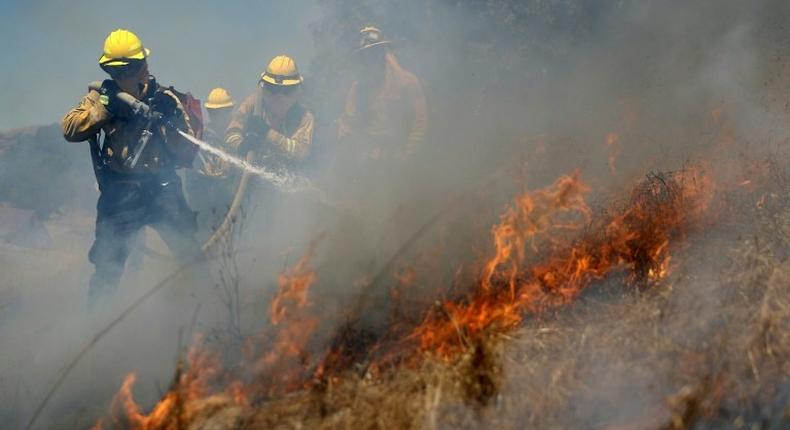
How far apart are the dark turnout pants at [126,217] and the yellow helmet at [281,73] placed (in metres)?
1.89

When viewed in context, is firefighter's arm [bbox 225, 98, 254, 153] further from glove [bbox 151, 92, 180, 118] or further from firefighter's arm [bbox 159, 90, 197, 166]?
glove [bbox 151, 92, 180, 118]

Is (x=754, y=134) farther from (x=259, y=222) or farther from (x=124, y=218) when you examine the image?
(x=124, y=218)

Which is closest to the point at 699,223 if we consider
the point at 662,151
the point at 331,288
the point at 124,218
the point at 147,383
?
the point at 662,151

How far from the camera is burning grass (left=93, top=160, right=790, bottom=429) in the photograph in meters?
2.86

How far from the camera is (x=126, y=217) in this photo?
15.8ft

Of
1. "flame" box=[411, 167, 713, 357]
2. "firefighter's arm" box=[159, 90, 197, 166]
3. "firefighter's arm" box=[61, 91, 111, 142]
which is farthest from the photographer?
"firefighter's arm" box=[159, 90, 197, 166]

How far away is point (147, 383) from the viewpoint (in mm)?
3992

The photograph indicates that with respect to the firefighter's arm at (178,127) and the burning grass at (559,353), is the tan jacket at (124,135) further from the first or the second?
the burning grass at (559,353)

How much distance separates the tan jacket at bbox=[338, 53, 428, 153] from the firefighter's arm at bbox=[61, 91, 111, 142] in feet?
9.71

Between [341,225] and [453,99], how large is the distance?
456 cm

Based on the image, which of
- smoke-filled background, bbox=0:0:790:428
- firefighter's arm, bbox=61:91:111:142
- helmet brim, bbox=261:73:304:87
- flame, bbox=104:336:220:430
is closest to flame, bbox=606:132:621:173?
smoke-filled background, bbox=0:0:790:428

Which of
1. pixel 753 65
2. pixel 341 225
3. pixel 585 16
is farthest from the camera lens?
pixel 585 16

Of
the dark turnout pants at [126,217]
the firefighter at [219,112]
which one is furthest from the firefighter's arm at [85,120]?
the firefighter at [219,112]

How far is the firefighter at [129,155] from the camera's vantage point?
14.6ft
